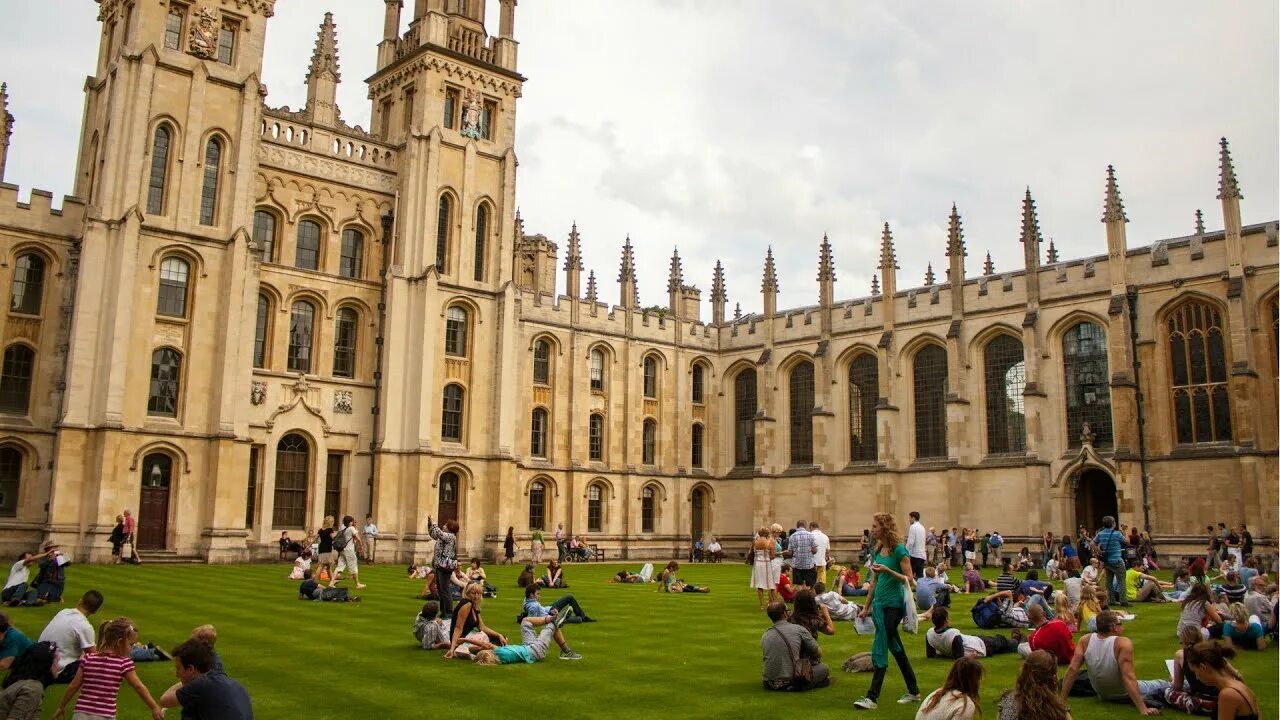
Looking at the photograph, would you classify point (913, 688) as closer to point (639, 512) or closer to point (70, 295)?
point (70, 295)

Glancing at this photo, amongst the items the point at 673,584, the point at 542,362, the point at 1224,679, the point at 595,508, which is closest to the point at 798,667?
the point at 1224,679

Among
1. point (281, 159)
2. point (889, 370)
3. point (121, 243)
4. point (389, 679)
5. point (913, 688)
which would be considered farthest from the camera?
point (889, 370)

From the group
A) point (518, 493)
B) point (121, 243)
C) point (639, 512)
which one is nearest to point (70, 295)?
point (121, 243)

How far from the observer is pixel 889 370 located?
4541 centimetres

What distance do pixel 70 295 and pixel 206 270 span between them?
14.6 feet

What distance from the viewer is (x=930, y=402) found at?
4475cm

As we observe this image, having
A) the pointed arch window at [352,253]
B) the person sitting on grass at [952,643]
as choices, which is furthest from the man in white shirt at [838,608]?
the pointed arch window at [352,253]

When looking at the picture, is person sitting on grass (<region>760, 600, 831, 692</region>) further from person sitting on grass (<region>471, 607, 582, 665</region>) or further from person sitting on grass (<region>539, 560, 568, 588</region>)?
person sitting on grass (<region>539, 560, 568, 588</region>)

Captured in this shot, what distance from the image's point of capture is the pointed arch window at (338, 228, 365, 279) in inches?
1586

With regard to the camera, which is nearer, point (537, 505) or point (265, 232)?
point (265, 232)

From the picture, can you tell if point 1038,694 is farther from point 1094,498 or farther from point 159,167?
point 1094,498

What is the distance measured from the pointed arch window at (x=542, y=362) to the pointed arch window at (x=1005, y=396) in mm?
18949

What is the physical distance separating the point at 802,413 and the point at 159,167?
97.1 feet

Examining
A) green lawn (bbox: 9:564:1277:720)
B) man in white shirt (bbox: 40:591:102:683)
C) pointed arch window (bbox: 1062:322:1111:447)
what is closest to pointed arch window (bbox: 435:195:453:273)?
green lawn (bbox: 9:564:1277:720)
